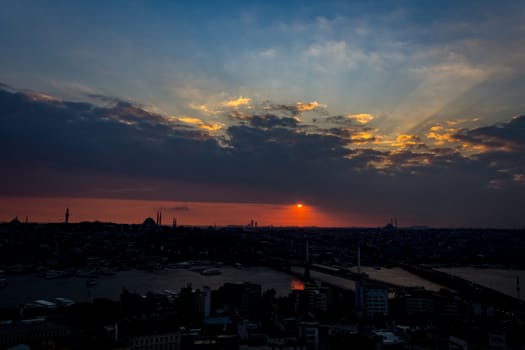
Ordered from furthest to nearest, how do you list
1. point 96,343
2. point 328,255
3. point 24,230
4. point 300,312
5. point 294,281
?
point 24,230
point 328,255
point 294,281
point 300,312
point 96,343

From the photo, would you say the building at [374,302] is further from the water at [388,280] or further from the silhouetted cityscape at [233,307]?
the water at [388,280]

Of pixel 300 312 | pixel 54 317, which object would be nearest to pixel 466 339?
pixel 300 312

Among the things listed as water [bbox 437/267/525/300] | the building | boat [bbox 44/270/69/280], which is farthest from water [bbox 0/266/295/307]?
water [bbox 437/267/525/300]

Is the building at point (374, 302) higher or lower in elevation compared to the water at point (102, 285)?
higher

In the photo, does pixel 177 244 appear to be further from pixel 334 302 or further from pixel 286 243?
pixel 334 302

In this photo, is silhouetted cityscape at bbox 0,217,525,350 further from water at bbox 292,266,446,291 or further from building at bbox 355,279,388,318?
water at bbox 292,266,446,291

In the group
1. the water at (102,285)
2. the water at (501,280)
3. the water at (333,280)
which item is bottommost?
the water at (102,285)

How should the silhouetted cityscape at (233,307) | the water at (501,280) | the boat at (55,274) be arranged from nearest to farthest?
the silhouetted cityscape at (233,307) < the water at (501,280) < the boat at (55,274)

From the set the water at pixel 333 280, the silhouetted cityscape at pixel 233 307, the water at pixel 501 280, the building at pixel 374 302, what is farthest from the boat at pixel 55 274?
the water at pixel 501 280
